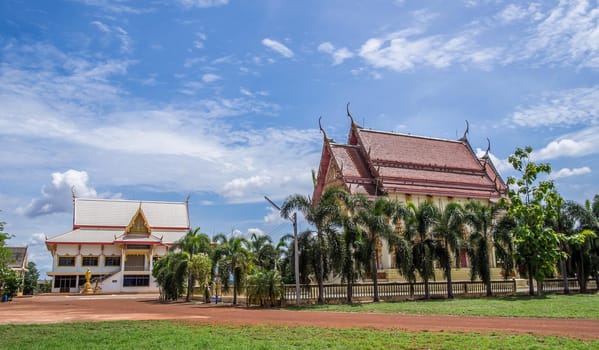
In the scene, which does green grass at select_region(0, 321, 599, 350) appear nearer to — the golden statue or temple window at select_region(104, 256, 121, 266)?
the golden statue

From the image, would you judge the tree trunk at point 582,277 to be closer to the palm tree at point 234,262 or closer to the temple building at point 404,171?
the temple building at point 404,171

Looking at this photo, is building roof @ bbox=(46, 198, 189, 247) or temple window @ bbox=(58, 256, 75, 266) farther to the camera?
building roof @ bbox=(46, 198, 189, 247)

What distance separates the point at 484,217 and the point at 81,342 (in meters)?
25.7

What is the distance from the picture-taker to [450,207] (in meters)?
30.8

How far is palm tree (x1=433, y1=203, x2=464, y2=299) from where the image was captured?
97.2ft

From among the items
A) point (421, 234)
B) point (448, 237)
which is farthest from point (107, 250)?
point (448, 237)

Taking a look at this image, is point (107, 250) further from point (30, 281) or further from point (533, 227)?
point (533, 227)

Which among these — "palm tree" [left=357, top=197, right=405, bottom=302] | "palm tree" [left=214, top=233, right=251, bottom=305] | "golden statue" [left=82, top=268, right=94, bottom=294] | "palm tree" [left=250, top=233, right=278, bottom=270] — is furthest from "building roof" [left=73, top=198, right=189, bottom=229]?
"palm tree" [left=357, top=197, right=405, bottom=302]

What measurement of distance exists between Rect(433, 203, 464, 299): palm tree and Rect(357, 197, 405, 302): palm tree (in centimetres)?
299

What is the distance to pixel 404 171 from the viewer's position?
43.3 metres

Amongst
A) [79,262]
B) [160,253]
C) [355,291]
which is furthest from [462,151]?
[79,262]

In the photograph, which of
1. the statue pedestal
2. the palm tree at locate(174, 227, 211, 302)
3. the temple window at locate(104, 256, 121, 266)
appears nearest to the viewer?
the palm tree at locate(174, 227, 211, 302)

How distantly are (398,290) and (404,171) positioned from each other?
15.5 m

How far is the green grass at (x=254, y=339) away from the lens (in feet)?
35.3
